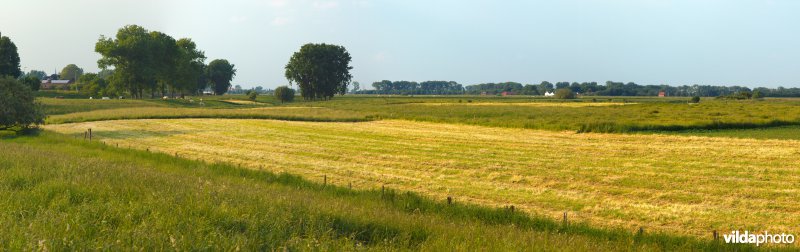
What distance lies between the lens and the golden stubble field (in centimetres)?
1441

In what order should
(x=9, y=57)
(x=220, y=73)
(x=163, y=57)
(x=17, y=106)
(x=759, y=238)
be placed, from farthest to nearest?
1. (x=220, y=73)
2. (x=163, y=57)
3. (x=9, y=57)
4. (x=17, y=106)
5. (x=759, y=238)

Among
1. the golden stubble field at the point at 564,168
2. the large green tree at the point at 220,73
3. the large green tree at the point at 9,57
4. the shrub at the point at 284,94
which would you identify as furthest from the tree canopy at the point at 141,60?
the golden stubble field at the point at 564,168

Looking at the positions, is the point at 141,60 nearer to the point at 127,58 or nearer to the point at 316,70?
the point at 127,58

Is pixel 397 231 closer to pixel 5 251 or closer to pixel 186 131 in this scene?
pixel 5 251

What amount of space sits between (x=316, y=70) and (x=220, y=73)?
194 ft

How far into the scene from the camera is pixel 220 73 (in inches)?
6821

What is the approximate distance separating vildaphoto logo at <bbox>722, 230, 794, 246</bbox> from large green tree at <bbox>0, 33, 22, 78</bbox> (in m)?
113

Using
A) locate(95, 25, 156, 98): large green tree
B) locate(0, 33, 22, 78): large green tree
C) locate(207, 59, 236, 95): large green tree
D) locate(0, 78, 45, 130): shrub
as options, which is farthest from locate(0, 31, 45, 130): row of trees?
locate(207, 59, 236, 95): large green tree

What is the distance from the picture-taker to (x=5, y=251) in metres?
5.24

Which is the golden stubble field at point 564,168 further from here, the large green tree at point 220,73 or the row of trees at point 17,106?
the large green tree at point 220,73

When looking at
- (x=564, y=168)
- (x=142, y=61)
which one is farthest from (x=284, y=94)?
(x=564, y=168)

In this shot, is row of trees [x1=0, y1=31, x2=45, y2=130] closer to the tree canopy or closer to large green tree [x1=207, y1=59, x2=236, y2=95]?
the tree canopy

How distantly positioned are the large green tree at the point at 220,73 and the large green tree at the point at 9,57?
68143 mm

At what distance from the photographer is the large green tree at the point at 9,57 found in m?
96.2
